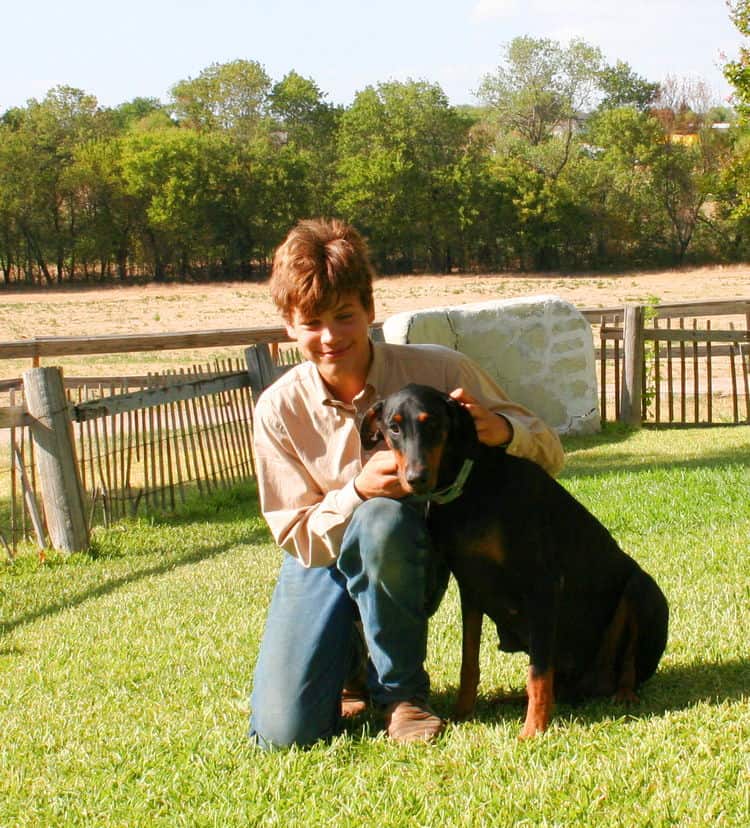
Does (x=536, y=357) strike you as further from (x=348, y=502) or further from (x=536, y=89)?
(x=536, y=89)

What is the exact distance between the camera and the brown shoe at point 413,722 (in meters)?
3.15

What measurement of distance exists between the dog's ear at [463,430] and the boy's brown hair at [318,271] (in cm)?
57

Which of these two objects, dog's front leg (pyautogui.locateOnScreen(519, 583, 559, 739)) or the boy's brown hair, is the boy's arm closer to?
the boy's brown hair

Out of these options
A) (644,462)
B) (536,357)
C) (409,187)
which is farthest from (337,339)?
(409,187)

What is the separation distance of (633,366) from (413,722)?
1011cm

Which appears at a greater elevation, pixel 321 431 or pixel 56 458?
pixel 321 431

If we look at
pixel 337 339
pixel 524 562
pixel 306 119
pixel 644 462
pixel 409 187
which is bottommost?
pixel 644 462

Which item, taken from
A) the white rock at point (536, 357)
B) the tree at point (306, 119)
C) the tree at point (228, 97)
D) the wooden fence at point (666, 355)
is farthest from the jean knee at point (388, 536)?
the tree at point (228, 97)

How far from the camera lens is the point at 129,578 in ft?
21.2

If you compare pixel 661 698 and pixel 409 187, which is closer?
pixel 661 698

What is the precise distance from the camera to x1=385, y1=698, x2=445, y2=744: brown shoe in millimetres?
3146

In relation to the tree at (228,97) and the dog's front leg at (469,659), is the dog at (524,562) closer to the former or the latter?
the dog's front leg at (469,659)

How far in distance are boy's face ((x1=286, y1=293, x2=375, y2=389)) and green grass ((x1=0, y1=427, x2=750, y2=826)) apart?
1.14m

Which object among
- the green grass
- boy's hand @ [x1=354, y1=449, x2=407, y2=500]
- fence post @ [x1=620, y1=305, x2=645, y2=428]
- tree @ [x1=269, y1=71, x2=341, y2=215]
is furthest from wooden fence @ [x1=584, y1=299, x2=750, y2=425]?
tree @ [x1=269, y1=71, x2=341, y2=215]
